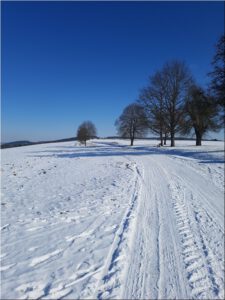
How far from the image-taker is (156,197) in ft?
22.3

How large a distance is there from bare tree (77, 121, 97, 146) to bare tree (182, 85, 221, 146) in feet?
105

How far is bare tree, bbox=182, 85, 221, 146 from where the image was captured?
18.5 metres

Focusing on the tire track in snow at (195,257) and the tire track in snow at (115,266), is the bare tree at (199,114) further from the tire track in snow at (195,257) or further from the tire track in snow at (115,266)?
the tire track in snow at (115,266)

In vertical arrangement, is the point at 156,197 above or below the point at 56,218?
above

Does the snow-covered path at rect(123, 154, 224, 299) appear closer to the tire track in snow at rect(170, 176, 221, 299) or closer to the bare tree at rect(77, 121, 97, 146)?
the tire track in snow at rect(170, 176, 221, 299)

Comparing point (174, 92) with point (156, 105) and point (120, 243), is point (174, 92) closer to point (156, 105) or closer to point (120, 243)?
point (156, 105)

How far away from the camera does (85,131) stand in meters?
56.9

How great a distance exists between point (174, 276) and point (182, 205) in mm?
2710

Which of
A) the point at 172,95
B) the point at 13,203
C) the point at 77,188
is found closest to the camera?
the point at 13,203

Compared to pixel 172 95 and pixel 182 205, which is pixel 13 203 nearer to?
pixel 182 205

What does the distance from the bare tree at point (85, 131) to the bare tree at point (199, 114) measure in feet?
105

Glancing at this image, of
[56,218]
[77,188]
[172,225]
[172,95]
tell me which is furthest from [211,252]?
[172,95]

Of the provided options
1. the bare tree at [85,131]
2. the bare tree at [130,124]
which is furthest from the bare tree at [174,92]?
the bare tree at [85,131]

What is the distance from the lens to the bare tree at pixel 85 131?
183 ft
